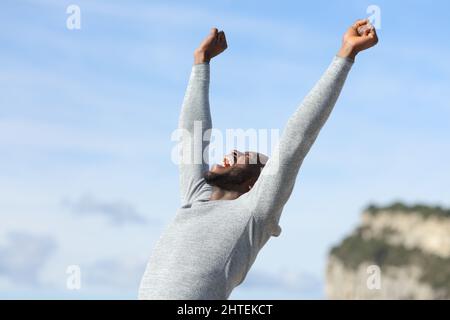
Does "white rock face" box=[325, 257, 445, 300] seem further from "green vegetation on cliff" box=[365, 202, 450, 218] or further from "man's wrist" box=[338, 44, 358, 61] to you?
"man's wrist" box=[338, 44, 358, 61]

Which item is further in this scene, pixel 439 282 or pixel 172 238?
pixel 439 282

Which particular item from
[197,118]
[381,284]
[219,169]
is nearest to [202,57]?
[197,118]

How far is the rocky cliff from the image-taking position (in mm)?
89875

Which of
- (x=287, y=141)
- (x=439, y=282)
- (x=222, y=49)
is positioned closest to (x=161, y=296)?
(x=287, y=141)

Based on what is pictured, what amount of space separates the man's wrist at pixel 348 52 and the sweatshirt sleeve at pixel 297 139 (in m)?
0.02

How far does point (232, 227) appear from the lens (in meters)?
5.50

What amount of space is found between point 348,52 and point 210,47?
43.6 inches

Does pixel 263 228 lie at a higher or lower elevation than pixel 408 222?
lower

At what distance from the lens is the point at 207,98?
6207 millimetres

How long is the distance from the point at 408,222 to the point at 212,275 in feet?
297

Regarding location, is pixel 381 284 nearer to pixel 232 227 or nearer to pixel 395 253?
pixel 395 253

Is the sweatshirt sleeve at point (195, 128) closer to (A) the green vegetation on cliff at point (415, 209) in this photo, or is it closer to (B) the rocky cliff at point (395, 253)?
(B) the rocky cliff at point (395, 253)
